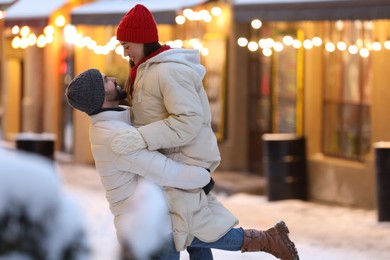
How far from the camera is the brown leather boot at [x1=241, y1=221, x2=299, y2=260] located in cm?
669

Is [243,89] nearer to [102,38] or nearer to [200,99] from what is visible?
[102,38]

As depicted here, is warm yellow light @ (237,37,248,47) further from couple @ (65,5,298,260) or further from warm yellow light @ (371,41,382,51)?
couple @ (65,5,298,260)

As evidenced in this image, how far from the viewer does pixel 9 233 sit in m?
3.75

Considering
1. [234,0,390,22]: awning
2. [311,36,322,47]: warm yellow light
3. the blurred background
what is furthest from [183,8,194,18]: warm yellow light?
[234,0,390,22]: awning

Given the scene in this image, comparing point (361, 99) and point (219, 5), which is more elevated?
point (219, 5)

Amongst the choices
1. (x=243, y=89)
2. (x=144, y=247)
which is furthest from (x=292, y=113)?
(x=144, y=247)

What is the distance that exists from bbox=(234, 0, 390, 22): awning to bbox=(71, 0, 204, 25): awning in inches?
68.7

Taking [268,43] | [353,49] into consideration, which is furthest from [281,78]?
[353,49]

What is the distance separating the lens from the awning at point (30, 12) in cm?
1720

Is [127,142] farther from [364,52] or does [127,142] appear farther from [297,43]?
[297,43]

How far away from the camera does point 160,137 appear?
633 cm

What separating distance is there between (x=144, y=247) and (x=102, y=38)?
1558 centimetres

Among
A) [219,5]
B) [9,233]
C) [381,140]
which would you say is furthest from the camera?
[219,5]

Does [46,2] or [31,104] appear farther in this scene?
[31,104]
